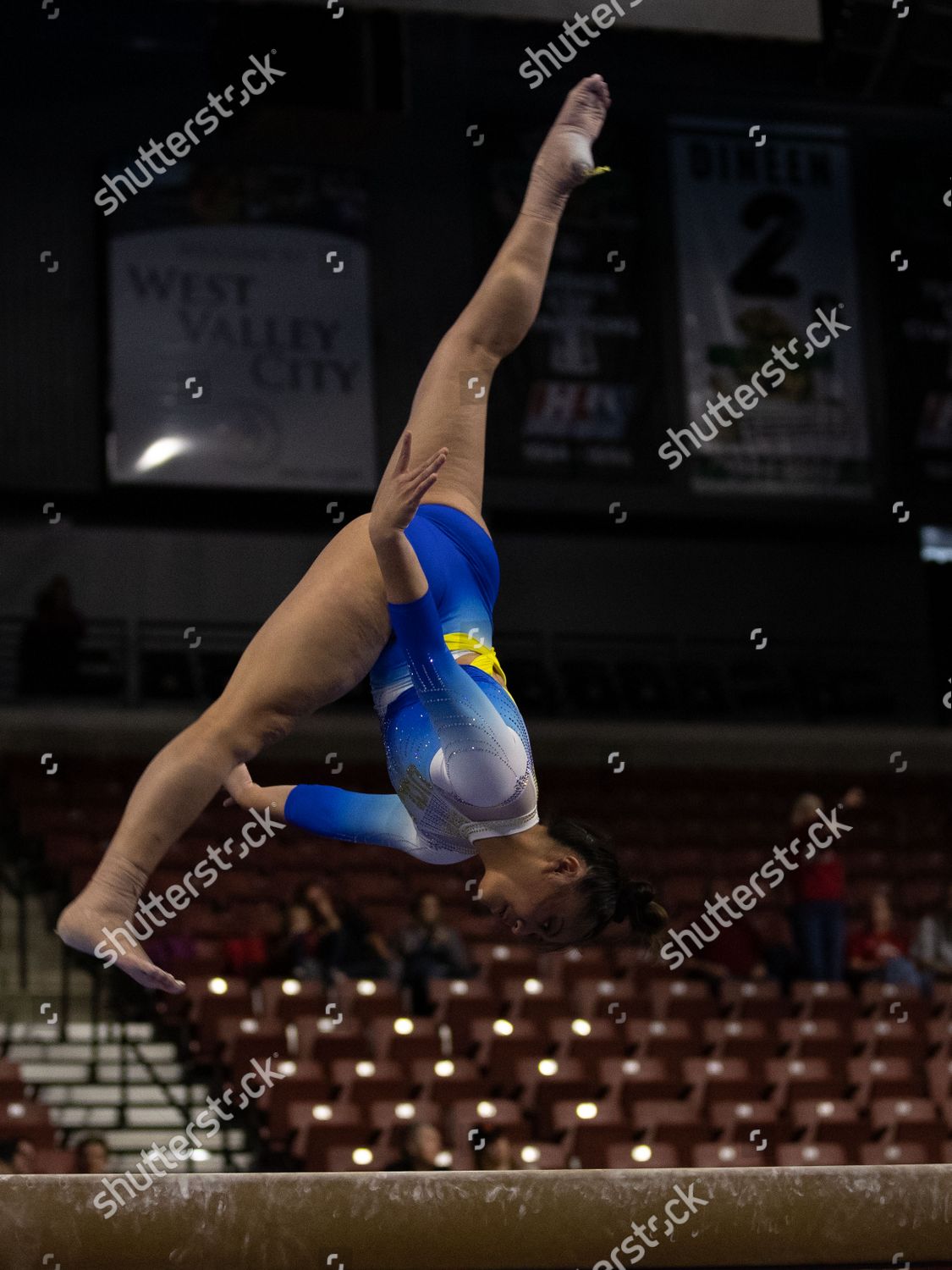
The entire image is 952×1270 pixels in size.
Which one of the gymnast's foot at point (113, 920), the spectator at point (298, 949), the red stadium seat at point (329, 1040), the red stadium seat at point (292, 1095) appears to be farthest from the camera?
the spectator at point (298, 949)

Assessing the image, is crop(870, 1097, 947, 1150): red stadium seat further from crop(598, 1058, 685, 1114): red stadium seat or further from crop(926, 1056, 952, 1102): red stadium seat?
crop(598, 1058, 685, 1114): red stadium seat

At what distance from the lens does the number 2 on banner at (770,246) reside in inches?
568

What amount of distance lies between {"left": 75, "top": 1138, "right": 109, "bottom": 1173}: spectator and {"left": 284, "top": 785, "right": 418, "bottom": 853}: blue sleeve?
3.38m

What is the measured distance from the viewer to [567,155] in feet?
13.6

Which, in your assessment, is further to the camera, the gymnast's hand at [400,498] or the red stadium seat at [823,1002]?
the red stadium seat at [823,1002]

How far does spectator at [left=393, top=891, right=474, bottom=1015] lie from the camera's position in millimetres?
8547

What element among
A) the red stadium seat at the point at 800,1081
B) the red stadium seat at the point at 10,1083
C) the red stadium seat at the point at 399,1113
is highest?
the red stadium seat at the point at 10,1083

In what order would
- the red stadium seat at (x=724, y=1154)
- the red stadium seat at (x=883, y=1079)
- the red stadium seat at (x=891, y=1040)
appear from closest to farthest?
the red stadium seat at (x=724, y=1154) → the red stadium seat at (x=883, y=1079) → the red stadium seat at (x=891, y=1040)

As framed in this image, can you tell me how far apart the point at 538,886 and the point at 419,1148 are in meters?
3.53

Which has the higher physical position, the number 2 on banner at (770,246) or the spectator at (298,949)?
the number 2 on banner at (770,246)

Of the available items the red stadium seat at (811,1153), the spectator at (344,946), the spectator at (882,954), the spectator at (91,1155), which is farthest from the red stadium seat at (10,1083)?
the spectator at (882,954)

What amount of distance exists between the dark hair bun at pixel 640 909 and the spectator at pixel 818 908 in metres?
6.02

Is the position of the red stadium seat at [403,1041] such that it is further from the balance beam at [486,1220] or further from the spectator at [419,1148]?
the balance beam at [486,1220]

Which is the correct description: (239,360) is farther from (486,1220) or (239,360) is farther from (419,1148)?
(486,1220)
